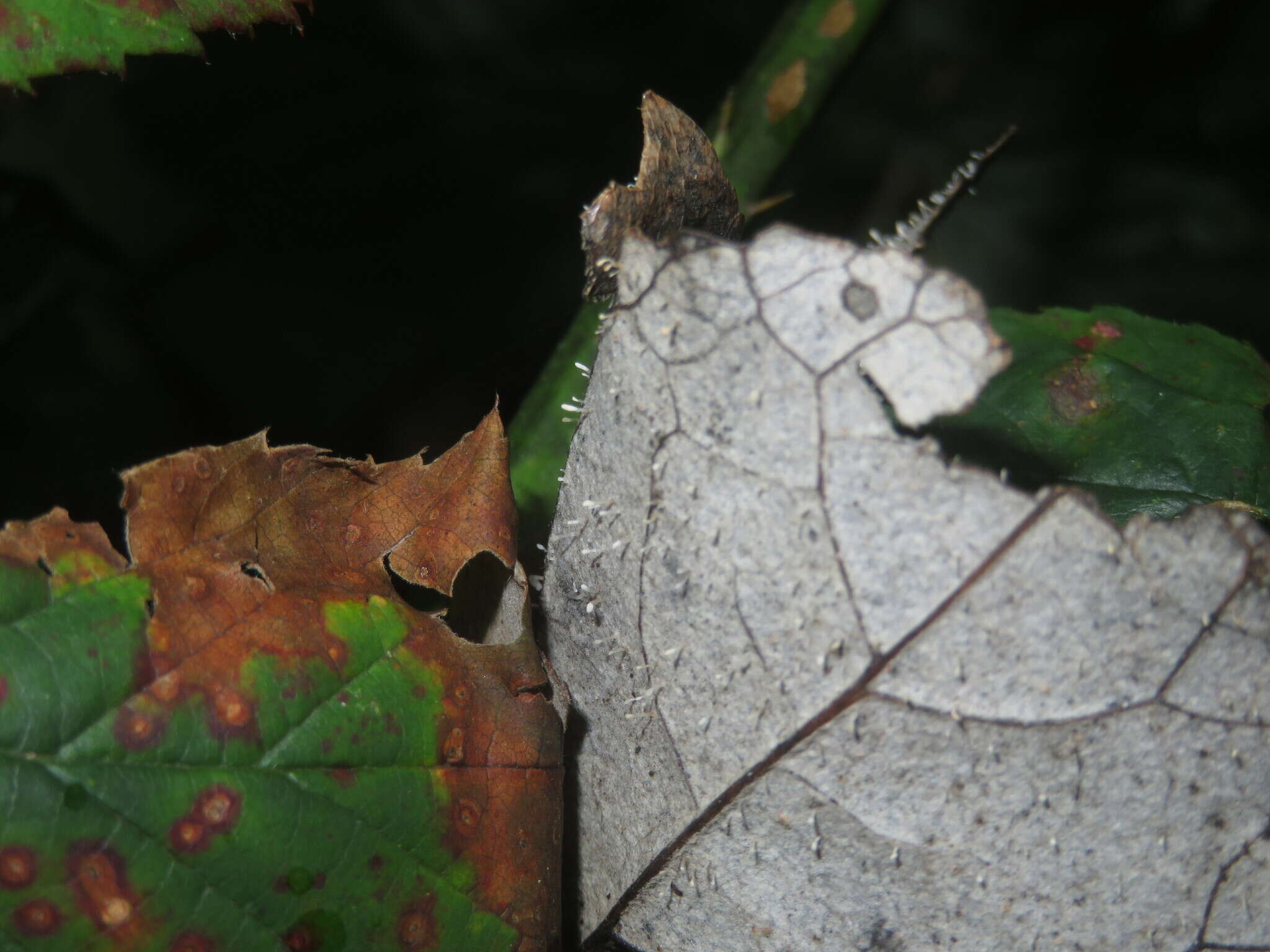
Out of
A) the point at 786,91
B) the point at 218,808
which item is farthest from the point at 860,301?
the point at 786,91

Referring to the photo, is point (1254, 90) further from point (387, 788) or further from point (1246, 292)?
point (387, 788)

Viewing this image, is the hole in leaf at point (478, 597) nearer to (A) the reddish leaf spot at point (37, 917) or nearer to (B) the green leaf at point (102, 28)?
(A) the reddish leaf spot at point (37, 917)

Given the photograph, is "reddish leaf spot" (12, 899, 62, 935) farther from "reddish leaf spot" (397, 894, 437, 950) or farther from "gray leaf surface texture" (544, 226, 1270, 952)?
"gray leaf surface texture" (544, 226, 1270, 952)

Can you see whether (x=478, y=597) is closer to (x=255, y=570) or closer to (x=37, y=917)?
(x=255, y=570)

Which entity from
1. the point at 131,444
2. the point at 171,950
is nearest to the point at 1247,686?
the point at 171,950

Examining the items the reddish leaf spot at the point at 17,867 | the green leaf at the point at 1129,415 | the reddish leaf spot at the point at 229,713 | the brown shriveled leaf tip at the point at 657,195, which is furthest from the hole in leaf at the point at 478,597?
the green leaf at the point at 1129,415

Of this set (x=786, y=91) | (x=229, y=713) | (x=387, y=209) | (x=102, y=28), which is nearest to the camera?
(x=229, y=713)

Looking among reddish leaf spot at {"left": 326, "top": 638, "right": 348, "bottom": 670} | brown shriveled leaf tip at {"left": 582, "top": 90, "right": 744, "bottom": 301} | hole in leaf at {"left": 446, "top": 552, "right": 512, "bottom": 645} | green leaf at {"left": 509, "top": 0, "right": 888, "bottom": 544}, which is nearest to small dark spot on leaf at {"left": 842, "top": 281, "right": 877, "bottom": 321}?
brown shriveled leaf tip at {"left": 582, "top": 90, "right": 744, "bottom": 301}
